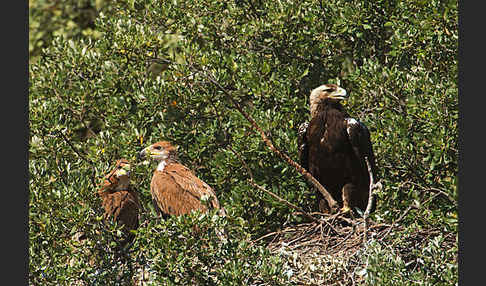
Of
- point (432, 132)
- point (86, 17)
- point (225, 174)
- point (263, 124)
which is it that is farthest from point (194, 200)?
point (86, 17)

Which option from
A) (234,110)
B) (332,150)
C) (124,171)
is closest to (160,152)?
(124,171)

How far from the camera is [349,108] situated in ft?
20.3

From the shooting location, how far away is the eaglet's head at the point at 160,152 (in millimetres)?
5781


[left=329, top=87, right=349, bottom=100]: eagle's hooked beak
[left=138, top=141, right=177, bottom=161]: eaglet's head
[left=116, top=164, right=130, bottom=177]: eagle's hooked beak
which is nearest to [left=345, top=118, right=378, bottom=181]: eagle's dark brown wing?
[left=329, top=87, right=349, bottom=100]: eagle's hooked beak

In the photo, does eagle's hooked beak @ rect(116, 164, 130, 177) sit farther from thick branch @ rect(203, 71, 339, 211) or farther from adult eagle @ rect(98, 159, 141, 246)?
thick branch @ rect(203, 71, 339, 211)

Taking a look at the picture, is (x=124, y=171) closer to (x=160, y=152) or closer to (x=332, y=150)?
(x=160, y=152)

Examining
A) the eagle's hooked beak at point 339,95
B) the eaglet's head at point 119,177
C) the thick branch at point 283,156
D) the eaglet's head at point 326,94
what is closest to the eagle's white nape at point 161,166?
the eaglet's head at point 119,177

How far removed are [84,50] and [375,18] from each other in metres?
2.50

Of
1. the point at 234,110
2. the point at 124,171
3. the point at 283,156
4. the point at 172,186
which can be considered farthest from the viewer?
the point at 234,110

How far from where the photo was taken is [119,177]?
19.1ft

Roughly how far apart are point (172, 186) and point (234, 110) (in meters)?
0.86

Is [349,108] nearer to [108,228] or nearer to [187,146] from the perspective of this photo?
[187,146]

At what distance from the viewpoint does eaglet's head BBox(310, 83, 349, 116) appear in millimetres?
5859

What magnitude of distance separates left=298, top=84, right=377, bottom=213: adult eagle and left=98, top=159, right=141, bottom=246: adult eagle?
1.43 meters
